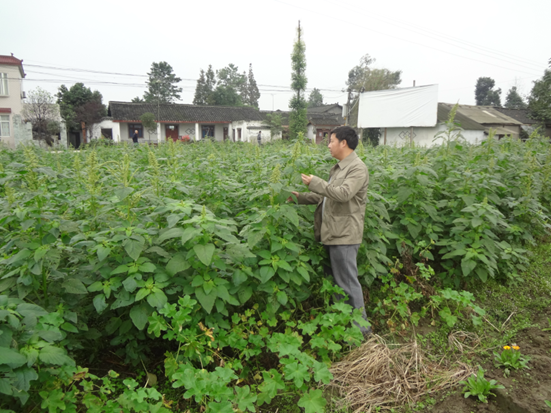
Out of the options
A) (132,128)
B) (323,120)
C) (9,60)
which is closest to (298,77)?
(323,120)

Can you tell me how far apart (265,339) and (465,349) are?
181cm

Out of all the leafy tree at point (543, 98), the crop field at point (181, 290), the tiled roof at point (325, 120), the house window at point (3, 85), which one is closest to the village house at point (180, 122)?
the tiled roof at point (325, 120)

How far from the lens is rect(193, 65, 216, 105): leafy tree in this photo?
223ft

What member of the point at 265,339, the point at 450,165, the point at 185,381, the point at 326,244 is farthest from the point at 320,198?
the point at 450,165

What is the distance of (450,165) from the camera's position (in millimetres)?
5137

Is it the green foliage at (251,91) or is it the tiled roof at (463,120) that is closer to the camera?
the tiled roof at (463,120)

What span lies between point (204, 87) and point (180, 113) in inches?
1215

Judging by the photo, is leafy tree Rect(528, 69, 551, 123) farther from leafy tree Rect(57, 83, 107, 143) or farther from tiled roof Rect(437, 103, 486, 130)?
leafy tree Rect(57, 83, 107, 143)

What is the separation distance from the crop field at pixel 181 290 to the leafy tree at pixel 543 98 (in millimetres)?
28853

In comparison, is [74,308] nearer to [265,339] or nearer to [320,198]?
[265,339]

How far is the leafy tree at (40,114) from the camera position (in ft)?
96.5

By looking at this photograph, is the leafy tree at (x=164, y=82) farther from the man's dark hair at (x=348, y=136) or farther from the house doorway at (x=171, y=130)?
the man's dark hair at (x=348, y=136)

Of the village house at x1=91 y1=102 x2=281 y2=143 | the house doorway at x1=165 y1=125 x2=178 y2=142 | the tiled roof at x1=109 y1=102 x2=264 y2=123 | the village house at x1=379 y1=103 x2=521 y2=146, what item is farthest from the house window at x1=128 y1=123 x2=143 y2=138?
the village house at x1=379 y1=103 x2=521 y2=146

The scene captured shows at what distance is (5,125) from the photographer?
92.5ft
